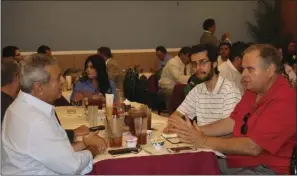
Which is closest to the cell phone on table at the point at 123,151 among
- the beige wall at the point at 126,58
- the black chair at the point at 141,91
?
the black chair at the point at 141,91

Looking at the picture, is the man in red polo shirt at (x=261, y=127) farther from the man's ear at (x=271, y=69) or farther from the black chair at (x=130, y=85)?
the black chair at (x=130, y=85)

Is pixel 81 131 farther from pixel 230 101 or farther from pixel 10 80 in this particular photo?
pixel 230 101

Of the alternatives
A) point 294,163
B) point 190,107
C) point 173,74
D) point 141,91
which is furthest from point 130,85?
point 294,163

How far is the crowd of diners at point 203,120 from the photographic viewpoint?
6.73 feet

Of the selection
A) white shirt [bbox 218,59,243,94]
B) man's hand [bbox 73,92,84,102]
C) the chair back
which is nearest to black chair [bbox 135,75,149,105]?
the chair back

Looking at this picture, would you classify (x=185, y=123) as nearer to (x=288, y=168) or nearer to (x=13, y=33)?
(x=288, y=168)

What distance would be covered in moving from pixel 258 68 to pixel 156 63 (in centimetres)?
673

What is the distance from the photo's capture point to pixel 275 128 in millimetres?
2391

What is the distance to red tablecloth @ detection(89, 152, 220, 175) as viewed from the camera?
224 centimetres

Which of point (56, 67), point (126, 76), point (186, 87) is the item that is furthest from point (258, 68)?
point (126, 76)

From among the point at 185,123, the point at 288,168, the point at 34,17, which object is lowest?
the point at 288,168

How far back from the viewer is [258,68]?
256 cm

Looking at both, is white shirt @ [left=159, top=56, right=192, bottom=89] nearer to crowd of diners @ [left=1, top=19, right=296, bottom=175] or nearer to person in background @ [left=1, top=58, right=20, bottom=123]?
crowd of diners @ [left=1, top=19, right=296, bottom=175]

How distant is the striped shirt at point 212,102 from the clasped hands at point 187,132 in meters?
0.56
